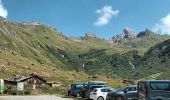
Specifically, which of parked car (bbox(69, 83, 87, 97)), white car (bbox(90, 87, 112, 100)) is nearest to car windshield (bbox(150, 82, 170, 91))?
white car (bbox(90, 87, 112, 100))

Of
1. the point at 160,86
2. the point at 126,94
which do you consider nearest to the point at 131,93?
the point at 126,94

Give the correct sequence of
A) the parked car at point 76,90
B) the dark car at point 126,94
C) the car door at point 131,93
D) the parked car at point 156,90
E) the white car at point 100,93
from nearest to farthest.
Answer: the parked car at point 156,90 → the car door at point 131,93 → the dark car at point 126,94 → the white car at point 100,93 → the parked car at point 76,90

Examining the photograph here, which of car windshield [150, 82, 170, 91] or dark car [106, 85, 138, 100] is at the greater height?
car windshield [150, 82, 170, 91]

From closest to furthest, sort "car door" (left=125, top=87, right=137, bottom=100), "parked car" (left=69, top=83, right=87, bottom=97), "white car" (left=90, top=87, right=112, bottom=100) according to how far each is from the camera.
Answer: "car door" (left=125, top=87, right=137, bottom=100), "white car" (left=90, top=87, right=112, bottom=100), "parked car" (left=69, top=83, right=87, bottom=97)

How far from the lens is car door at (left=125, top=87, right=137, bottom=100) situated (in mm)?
37938

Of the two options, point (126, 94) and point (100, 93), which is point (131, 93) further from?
point (100, 93)

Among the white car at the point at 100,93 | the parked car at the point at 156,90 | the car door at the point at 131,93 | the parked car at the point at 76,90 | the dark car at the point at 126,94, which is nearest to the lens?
the parked car at the point at 156,90

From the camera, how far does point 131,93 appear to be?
126ft

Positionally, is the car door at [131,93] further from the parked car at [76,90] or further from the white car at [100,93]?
the parked car at [76,90]

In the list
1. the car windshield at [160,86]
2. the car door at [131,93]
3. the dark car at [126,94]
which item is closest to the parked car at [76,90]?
the dark car at [126,94]

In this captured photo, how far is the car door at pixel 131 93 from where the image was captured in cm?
3794

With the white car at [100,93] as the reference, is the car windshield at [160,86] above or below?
above

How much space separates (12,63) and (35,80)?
7425 centimetres

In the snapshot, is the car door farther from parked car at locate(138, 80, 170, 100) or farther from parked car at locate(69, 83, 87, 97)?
parked car at locate(69, 83, 87, 97)
